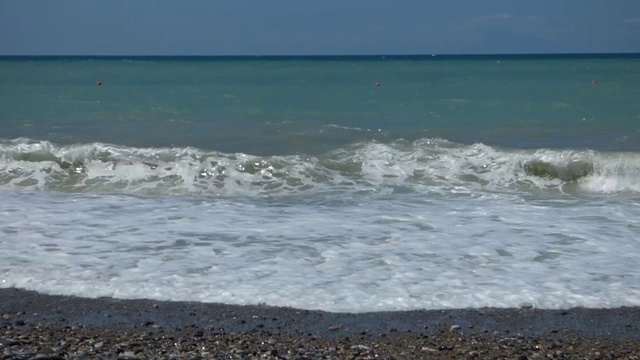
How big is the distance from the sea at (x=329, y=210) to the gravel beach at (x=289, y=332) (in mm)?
231

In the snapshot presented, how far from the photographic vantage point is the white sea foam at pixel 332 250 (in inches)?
265

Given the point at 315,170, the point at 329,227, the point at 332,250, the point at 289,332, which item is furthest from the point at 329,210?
the point at 289,332

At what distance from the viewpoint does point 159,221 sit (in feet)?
30.5

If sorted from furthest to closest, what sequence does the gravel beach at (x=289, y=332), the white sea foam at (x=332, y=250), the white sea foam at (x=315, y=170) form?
the white sea foam at (x=315, y=170), the white sea foam at (x=332, y=250), the gravel beach at (x=289, y=332)

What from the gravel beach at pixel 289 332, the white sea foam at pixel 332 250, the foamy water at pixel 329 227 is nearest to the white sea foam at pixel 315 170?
the foamy water at pixel 329 227

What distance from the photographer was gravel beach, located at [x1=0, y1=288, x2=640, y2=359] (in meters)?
5.36

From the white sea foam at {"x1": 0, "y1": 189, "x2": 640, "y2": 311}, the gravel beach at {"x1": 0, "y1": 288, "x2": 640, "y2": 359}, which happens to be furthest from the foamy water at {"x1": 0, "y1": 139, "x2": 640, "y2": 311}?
the gravel beach at {"x1": 0, "y1": 288, "x2": 640, "y2": 359}

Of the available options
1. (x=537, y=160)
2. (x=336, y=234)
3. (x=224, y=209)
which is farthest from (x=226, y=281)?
(x=537, y=160)

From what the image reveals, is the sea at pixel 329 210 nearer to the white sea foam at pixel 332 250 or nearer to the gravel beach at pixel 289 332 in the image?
the white sea foam at pixel 332 250

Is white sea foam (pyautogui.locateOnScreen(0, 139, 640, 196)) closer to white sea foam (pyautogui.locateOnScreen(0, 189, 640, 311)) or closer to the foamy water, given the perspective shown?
the foamy water

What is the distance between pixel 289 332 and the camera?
5.89 metres

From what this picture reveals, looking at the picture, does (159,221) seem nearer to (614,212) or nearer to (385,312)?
(385,312)

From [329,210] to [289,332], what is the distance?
4172mm

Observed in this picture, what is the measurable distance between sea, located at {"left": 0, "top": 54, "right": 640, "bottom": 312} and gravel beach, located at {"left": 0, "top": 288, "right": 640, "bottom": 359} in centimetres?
23
